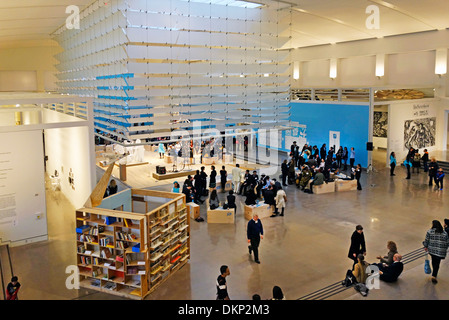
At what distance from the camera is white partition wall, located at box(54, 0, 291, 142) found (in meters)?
12.5

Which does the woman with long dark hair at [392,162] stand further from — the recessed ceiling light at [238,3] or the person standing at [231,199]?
the person standing at [231,199]

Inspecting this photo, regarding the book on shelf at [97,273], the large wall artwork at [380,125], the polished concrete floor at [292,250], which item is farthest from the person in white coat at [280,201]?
the large wall artwork at [380,125]

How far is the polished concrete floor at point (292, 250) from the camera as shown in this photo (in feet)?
26.1

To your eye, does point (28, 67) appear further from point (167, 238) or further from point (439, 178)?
point (439, 178)

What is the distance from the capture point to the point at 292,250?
10023 mm

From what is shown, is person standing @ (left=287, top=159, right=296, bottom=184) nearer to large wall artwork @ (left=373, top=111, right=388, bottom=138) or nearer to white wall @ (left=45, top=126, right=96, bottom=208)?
white wall @ (left=45, top=126, right=96, bottom=208)

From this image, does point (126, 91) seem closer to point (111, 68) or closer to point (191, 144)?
point (111, 68)

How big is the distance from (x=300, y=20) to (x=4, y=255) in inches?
666

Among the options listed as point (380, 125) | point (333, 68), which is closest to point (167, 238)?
point (380, 125)

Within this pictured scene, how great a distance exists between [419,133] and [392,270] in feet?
52.9

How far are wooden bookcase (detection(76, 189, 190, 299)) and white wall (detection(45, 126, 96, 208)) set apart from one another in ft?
11.2

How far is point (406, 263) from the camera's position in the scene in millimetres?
9234
